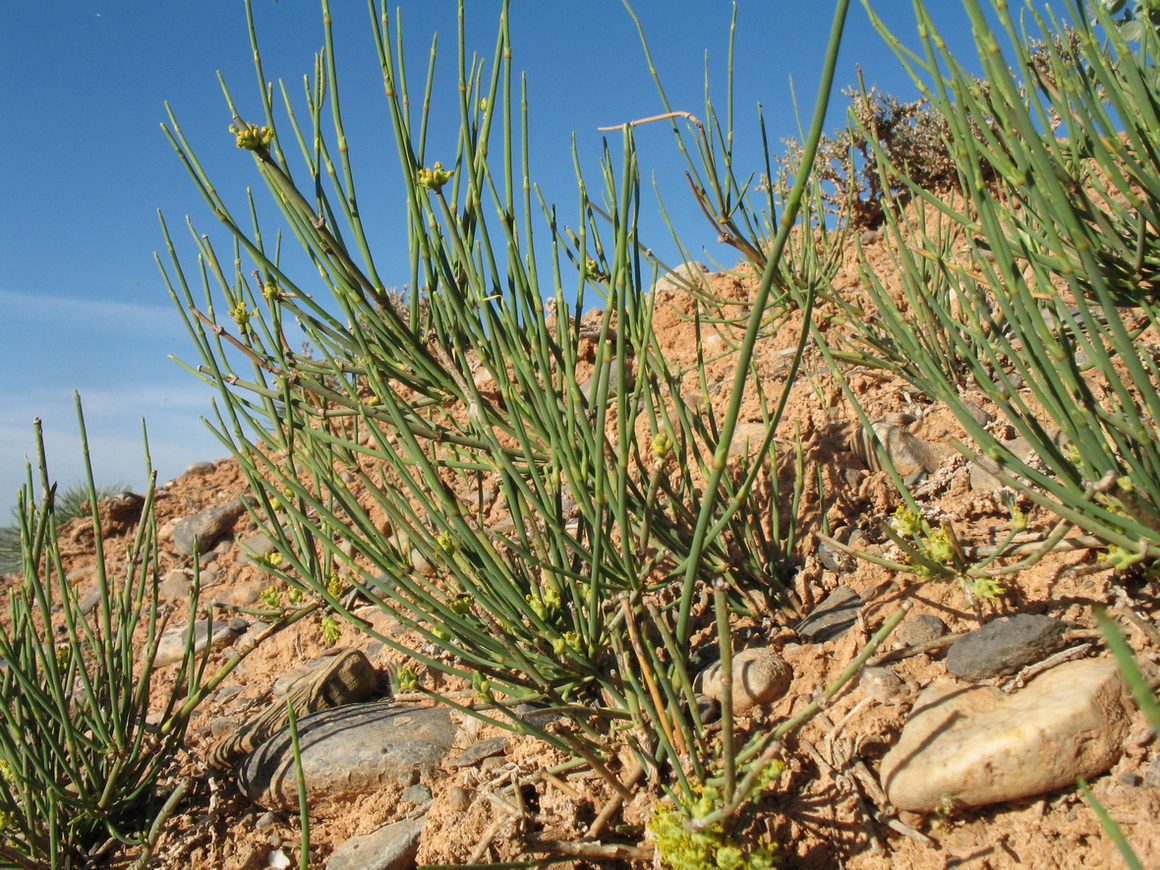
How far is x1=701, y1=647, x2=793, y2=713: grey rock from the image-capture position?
168 centimetres

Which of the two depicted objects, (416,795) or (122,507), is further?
(122,507)

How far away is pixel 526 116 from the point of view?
5.07 feet

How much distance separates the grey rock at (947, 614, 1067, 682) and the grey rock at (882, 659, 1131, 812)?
0.05 m

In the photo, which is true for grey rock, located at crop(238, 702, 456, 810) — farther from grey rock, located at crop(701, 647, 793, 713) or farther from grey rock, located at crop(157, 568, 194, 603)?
grey rock, located at crop(157, 568, 194, 603)

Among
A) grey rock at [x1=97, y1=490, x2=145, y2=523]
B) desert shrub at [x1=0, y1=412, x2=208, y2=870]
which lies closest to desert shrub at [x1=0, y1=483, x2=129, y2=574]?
grey rock at [x1=97, y1=490, x2=145, y2=523]

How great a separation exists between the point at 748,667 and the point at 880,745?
1.08 ft

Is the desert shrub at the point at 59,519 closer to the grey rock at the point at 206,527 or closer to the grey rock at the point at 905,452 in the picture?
the grey rock at the point at 206,527

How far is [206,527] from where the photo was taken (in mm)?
4531

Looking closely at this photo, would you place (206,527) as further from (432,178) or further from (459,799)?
(432,178)

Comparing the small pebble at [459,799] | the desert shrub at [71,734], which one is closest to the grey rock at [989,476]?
the small pebble at [459,799]

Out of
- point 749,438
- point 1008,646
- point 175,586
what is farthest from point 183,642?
point 1008,646

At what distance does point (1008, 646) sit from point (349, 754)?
164 centimetres

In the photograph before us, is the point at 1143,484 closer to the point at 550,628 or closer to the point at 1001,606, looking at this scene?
the point at 1001,606

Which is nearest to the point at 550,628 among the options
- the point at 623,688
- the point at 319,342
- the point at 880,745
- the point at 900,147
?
the point at 623,688
